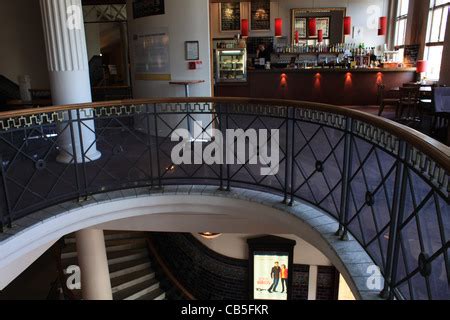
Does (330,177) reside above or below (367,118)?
below

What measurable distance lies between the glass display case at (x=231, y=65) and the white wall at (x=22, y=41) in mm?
4349

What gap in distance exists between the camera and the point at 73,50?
5.07 m

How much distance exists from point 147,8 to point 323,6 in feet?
26.4

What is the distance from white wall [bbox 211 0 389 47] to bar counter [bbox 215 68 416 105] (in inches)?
123

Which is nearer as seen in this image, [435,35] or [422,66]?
[422,66]

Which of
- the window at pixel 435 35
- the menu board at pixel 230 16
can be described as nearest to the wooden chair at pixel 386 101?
the window at pixel 435 35

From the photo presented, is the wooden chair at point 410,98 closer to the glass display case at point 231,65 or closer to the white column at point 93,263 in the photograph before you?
the glass display case at point 231,65

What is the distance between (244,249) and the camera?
754cm

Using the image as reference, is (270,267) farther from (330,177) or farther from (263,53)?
(263,53)

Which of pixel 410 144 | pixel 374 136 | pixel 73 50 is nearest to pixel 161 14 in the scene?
pixel 73 50

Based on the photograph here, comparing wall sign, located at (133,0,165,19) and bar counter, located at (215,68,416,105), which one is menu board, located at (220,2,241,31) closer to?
bar counter, located at (215,68,416,105)

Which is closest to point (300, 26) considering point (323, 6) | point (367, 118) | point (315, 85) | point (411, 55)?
point (323, 6)

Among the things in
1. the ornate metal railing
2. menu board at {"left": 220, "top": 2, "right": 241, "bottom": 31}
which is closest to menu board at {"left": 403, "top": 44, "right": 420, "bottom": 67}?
menu board at {"left": 220, "top": 2, "right": 241, "bottom": 31}

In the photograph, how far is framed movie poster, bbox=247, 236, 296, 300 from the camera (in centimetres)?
737
